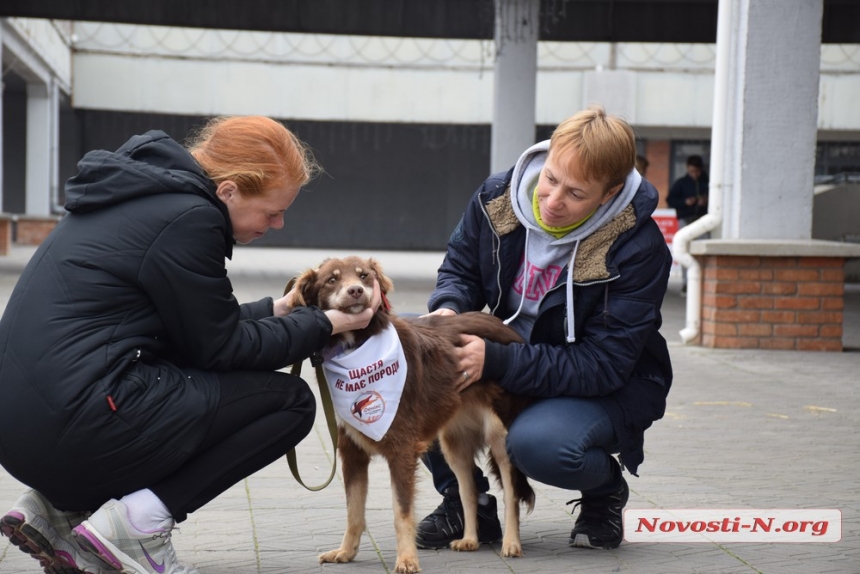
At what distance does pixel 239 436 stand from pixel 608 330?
4.91 ft

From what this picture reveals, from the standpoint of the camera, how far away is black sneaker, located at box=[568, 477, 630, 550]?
4.54 m

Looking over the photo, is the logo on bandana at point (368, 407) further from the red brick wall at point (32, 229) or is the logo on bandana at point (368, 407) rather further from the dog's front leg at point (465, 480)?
the red brick wall at point (32, 229)

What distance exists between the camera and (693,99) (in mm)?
32594

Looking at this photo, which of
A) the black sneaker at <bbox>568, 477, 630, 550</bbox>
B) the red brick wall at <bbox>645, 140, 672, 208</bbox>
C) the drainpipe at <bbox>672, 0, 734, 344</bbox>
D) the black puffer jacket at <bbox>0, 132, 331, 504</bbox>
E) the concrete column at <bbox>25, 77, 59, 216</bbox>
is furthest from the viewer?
the red brick wall at <bbox>645, 140, 672, 208</bbox>

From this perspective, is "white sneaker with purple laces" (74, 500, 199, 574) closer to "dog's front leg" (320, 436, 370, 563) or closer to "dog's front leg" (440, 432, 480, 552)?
"dog's front leg" (320, 436, 370, 563)

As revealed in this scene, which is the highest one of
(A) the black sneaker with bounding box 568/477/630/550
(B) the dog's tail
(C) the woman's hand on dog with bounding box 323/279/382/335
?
(C) the woman's hand on dog with bounding box 323/279/382/335

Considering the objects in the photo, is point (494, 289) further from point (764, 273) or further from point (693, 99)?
point (693, 99)

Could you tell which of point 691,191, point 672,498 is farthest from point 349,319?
point 691,191

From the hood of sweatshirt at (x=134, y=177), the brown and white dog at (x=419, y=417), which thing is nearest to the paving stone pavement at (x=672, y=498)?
the brown and white dog at (x=419, y=417)

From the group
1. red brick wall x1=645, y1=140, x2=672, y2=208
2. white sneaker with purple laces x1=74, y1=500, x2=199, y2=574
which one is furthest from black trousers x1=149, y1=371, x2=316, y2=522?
red brick wall x1=645, y1=140, x2=672, y2=208

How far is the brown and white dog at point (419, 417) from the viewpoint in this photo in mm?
4234

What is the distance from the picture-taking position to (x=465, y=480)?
182 inches

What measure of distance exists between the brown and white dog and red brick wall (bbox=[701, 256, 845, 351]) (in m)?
6.83

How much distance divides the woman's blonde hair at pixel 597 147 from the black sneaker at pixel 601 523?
4.16 ft
